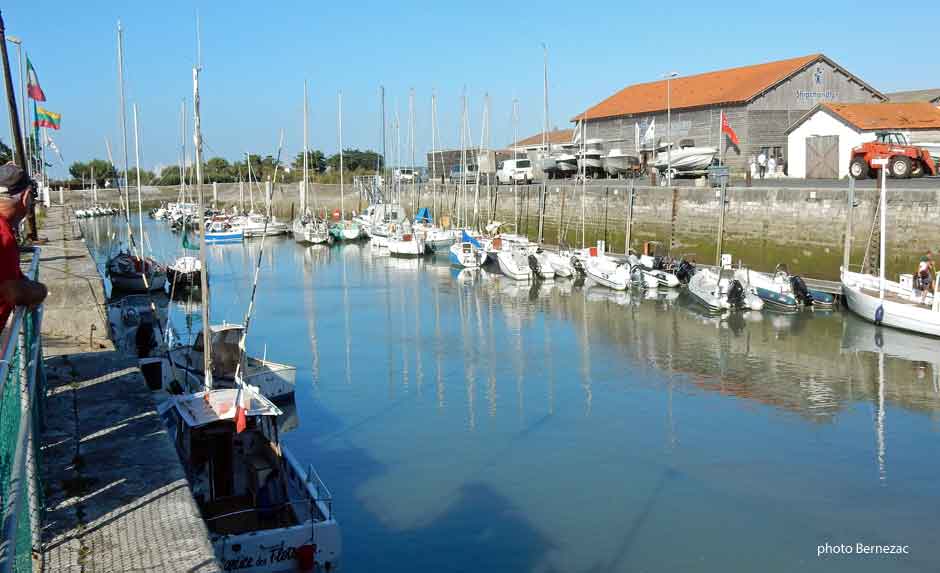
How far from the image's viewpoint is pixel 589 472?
14023mm

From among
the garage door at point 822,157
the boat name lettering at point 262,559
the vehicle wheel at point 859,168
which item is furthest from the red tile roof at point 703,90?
the boat name lettering at point 262,559

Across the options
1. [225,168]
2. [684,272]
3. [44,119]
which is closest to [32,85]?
[44,119]

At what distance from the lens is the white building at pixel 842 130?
38.4 meters

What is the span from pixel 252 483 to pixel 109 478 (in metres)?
4.11

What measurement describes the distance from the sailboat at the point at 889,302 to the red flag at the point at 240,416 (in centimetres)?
1921

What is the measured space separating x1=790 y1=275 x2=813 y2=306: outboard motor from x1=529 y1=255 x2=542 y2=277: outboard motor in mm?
11270

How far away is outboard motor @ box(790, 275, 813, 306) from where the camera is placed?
90.9 ft

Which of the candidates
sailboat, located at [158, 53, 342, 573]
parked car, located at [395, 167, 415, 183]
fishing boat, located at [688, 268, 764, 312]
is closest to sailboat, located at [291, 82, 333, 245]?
parked car, located at [395, 167, 415, 183]

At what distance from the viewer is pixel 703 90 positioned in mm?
51719

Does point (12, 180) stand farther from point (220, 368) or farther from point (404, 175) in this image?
point (404, 175)

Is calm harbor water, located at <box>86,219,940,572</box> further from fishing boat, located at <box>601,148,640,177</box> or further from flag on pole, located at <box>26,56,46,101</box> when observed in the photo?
fishing boat, located at <box>601,148,640,177</box>

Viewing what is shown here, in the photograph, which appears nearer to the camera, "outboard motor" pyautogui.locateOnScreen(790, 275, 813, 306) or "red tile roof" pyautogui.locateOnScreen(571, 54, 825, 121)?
"outboard motor" pyautogui.locateOnScreen(790, 275, 813, 306)

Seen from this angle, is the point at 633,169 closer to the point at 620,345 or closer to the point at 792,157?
the point at 792,157

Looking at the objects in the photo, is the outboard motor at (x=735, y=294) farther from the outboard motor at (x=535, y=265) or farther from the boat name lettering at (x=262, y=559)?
the boat name lettering at (x=262, y=559)
